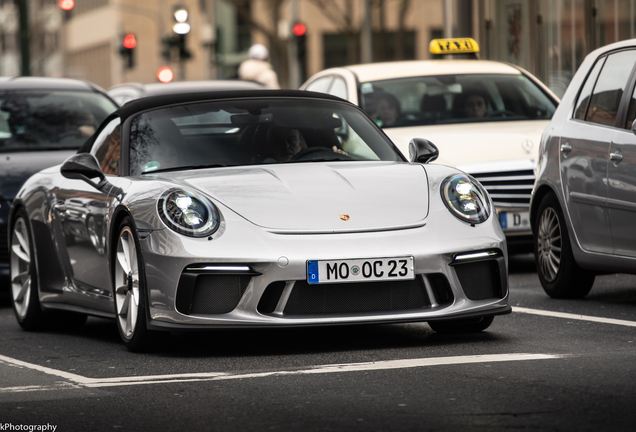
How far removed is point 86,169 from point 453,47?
7.60 meters

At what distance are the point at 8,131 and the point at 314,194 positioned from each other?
5064 millimetres

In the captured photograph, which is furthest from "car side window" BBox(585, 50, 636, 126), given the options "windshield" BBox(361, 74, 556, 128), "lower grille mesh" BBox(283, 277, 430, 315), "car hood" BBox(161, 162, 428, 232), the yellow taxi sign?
the yellow taxi sign

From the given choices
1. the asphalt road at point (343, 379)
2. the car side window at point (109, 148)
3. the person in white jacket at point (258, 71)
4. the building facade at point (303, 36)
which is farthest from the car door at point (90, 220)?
the person in white jacket at point (258, 71)

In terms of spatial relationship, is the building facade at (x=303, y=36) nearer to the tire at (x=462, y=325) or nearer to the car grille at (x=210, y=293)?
the tire at (x=462, y=325)

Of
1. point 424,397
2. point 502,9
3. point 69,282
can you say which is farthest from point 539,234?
point 502,9

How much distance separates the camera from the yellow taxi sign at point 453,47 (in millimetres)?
14609

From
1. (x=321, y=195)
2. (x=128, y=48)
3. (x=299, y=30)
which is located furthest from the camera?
(x=128, y=48)

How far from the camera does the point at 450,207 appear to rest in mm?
7027

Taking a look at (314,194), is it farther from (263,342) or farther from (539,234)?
(539,234)

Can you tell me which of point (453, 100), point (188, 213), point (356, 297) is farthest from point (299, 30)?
point (356, 297)

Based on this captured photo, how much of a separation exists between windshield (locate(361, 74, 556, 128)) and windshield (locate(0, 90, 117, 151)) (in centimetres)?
235

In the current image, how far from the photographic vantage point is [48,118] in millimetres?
11617

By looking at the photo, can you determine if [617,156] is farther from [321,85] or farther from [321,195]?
[321,85]

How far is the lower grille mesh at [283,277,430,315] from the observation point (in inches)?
264
